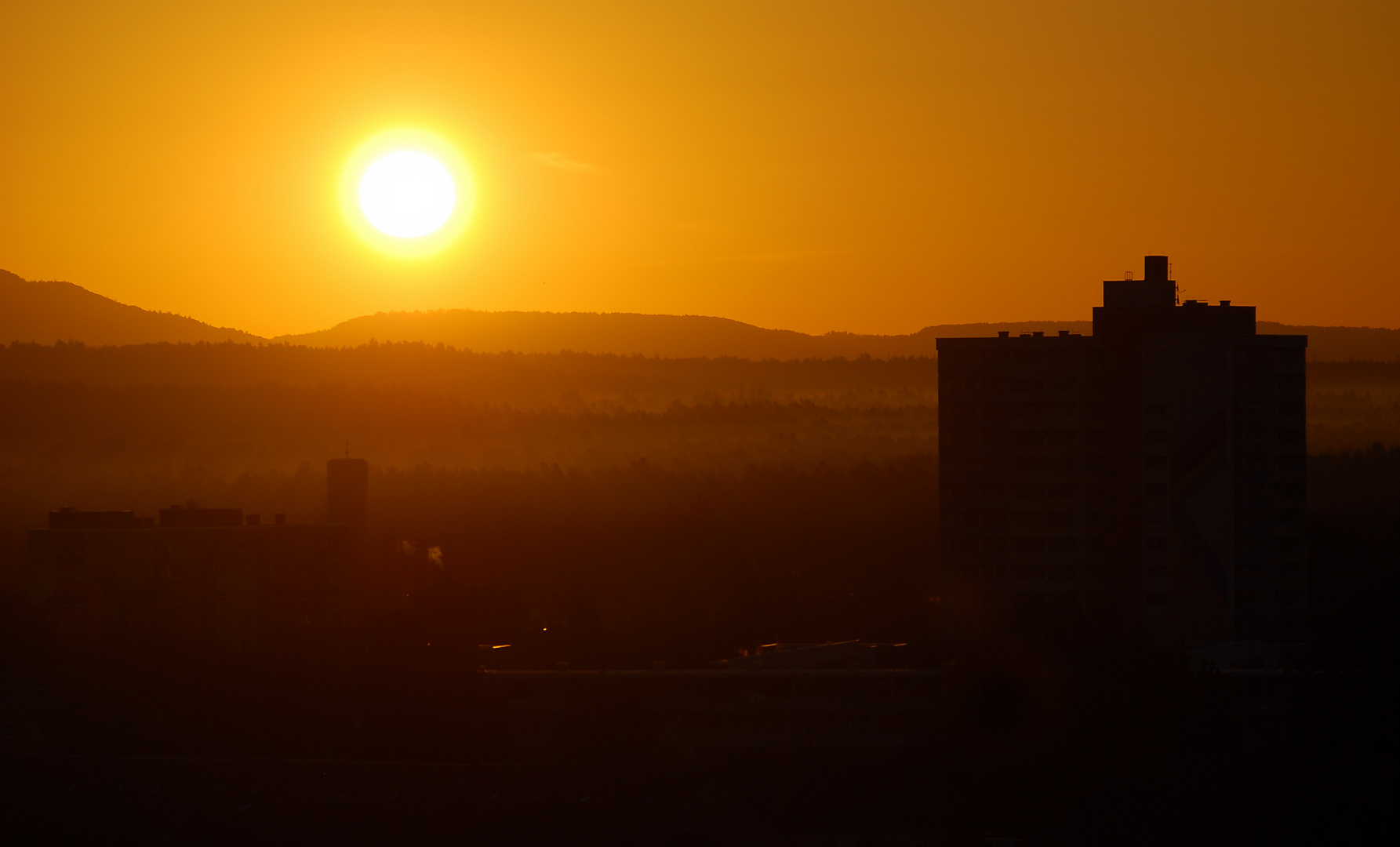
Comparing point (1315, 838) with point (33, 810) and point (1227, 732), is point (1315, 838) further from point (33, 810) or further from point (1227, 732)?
point (33, 810)

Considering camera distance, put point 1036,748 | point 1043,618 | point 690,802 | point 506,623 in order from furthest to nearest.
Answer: point 506,623, point 1043,618, point 1036,748, point 690,802

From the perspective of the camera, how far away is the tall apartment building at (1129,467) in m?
57.0

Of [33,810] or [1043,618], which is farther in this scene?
[1043,618]

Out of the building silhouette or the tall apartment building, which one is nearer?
the building silhouette

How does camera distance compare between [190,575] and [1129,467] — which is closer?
[190,575]

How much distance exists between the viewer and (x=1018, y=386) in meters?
58.1

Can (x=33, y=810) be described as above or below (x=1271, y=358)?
below

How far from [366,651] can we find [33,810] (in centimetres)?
1771

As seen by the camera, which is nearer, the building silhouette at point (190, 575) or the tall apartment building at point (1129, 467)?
the building silhouette at point (190, 575)

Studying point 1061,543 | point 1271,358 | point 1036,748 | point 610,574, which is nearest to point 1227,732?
point 1036,748

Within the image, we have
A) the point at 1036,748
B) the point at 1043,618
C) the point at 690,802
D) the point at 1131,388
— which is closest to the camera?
the point at 690,802

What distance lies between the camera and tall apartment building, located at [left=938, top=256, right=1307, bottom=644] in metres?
57.0

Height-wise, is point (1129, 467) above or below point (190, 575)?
above

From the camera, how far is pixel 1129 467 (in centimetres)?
5750
